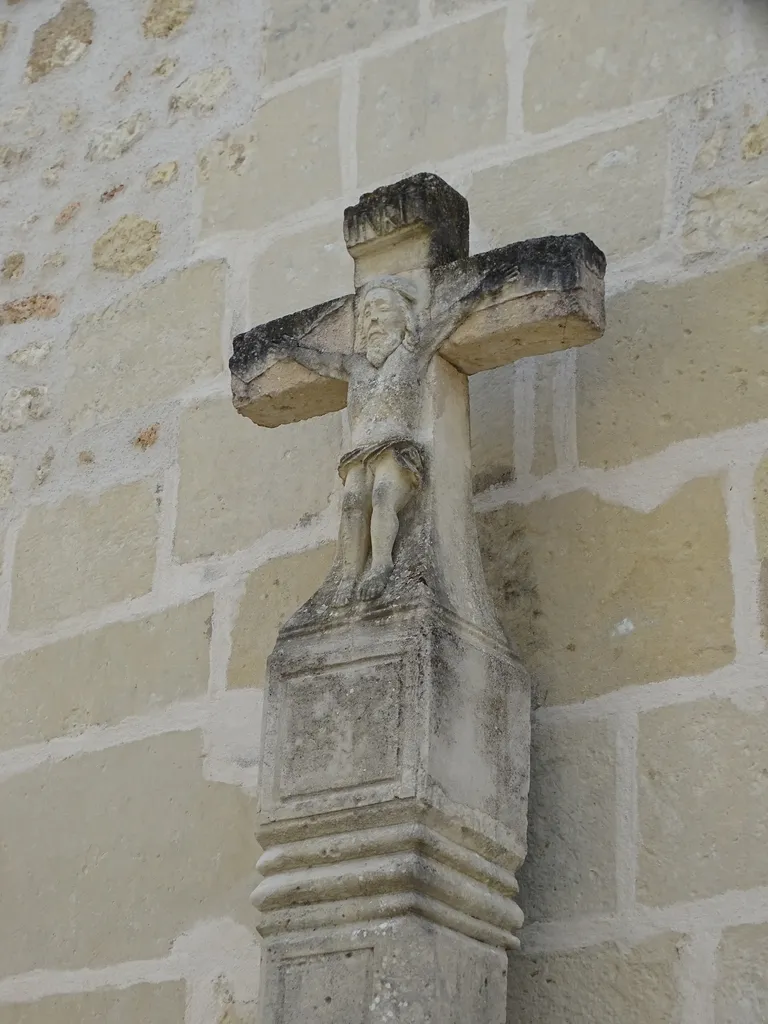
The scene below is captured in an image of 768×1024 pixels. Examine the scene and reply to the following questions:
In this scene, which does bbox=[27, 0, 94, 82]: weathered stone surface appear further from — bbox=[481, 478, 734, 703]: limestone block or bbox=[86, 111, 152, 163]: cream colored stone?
bbox=[481, 478, 734, 703]: limestone block

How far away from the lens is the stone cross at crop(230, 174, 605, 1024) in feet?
7.36

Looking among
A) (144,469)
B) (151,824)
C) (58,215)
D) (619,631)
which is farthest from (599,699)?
(58,215)

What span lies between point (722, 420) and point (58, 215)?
1.68m

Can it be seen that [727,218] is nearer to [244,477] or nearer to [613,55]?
[613,55]

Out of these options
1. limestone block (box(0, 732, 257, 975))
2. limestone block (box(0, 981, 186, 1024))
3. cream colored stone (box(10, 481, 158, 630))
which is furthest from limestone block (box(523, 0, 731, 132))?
limestone block (box(0, 981, 186, 1024))

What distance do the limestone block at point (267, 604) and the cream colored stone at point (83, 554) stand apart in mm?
250

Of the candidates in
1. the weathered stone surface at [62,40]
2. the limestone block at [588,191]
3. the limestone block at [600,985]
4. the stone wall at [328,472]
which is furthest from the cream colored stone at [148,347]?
the limestone block at [600,985]

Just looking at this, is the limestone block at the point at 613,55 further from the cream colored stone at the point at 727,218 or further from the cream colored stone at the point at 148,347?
the cream colored stone at the point at 148,347

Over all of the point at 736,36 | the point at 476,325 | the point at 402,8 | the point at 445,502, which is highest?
the point at 402,8

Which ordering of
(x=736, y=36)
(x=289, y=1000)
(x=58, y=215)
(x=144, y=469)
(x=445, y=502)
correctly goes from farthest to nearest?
(x=58, y=215), (x=144, y=469), (x=736, y=36), (x=445, y=502), (x=289, y=1000)

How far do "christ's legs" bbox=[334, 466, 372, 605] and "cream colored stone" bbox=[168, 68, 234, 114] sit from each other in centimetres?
134

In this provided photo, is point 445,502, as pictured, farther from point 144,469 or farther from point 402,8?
point 402,8

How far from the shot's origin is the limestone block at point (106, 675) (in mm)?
3059

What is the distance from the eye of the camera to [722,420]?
2631 mm
